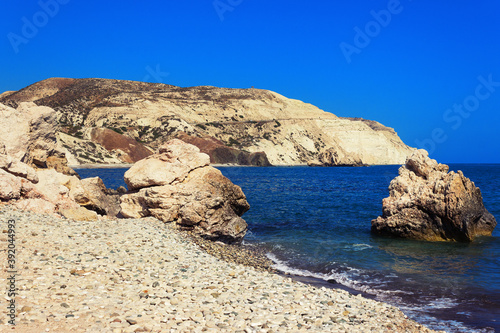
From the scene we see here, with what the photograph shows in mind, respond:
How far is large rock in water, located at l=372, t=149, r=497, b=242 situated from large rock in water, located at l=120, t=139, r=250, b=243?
310 inches

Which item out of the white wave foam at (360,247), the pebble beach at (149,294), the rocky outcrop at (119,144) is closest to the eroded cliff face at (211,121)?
the rocky outcrop at (119,144)

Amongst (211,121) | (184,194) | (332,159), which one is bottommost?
(184,194)

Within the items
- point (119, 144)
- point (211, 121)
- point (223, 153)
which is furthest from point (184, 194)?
point (211, 121)

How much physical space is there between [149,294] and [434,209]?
15337 mm

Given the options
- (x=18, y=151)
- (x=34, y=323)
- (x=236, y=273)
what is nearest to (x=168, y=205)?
(x=236, y=273)

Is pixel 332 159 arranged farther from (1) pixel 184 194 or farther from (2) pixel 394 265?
(2) pixel 394 265

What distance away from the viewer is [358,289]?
1240 cm

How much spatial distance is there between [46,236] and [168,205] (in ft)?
17.9

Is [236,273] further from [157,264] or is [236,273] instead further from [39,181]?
[39,181]

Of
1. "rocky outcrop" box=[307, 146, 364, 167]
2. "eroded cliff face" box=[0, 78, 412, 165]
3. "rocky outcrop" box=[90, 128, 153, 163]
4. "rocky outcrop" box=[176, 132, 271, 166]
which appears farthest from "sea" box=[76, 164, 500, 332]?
"rocky outcrop" box=[307, 146, 364, 167]

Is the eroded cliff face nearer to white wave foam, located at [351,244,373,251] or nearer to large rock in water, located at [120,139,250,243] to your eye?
large rock in water, located at [120,139,250,243]

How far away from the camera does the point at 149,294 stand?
845 centimetres

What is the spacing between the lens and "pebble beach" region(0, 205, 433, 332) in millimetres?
7059

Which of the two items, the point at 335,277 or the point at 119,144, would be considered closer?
the point at 335,277
